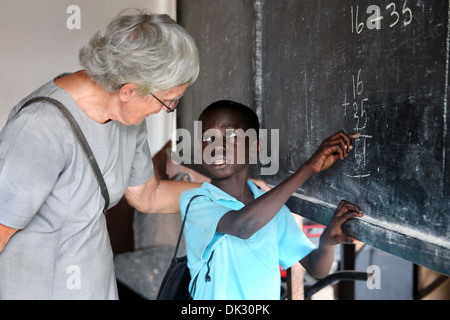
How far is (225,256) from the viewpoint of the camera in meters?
1.32

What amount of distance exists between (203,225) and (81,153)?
1.28 ft

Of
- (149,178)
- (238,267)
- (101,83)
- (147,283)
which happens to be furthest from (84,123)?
(147,283)

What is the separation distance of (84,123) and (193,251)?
18.6 inches

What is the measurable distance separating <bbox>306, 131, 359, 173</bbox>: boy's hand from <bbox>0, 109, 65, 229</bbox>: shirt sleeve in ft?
2.16

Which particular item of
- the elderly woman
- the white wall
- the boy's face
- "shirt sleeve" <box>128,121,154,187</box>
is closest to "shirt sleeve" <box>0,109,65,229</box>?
the elderly woman

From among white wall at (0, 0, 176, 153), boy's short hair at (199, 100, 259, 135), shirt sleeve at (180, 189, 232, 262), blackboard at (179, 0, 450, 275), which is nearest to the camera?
blackboard at (179, 0, 450, 275)

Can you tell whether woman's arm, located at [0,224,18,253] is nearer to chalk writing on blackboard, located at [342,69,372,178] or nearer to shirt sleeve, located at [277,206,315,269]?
shirt sleeve, located at [277,206,315,269]

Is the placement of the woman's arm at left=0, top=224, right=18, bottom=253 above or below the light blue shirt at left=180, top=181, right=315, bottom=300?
above

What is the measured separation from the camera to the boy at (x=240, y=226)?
120cm

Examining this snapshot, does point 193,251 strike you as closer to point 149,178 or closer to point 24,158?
point 149,178

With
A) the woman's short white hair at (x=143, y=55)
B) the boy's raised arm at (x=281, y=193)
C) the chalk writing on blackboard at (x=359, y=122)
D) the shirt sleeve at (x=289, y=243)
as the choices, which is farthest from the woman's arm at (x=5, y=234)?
the chalk writing on blackboard at (x=359, y=122)

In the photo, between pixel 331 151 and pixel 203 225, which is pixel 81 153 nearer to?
pixel 203 225

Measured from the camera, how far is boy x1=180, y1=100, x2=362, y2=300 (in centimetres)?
120

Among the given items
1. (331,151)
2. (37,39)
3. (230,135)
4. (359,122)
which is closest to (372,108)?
(359,122)
